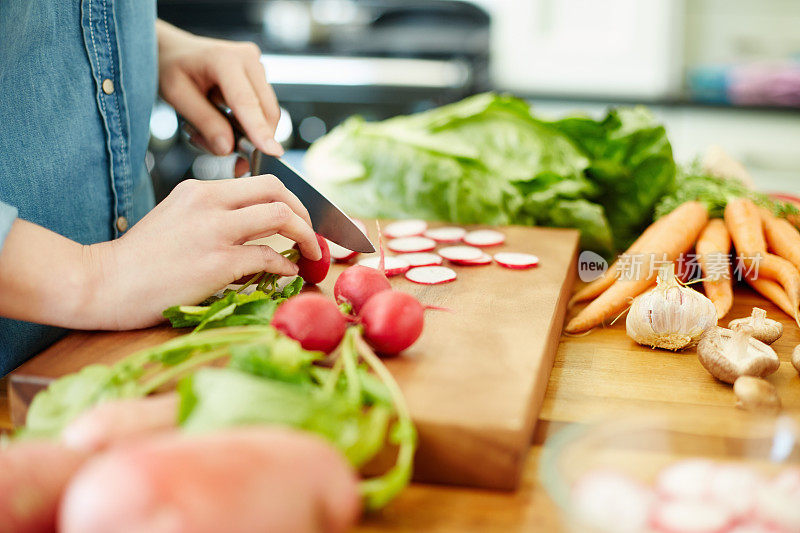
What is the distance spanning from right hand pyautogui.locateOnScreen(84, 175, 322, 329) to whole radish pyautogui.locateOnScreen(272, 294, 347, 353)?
0.56 ft

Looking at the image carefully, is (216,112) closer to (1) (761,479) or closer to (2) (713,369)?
(2) (713,369)

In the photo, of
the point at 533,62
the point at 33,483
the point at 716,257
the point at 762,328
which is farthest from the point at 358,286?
the point at 533,62

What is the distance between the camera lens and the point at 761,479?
55 centimetres

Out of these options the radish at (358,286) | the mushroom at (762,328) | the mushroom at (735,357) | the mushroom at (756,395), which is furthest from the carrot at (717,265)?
the radish at (358,286)

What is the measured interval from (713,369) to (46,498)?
772 millimetres

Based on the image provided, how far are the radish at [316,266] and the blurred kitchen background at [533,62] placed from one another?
213 centimetres

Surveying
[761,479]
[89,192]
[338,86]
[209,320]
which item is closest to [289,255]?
[209,320]

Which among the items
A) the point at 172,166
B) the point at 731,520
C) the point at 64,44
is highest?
the point at 64,44

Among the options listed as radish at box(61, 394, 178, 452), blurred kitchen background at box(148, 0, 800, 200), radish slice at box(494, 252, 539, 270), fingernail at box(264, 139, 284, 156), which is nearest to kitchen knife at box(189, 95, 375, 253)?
fingernail at box(264, 139, 284, 156)

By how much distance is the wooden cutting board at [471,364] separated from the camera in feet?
2.35

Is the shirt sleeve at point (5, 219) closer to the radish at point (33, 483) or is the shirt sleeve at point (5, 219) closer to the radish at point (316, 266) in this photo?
the radish at point (33, 483)

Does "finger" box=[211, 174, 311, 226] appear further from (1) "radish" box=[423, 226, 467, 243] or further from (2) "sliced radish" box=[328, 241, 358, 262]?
(1) "radish" box=[423, 226, 467, 243]

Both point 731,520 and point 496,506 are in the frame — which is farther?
point 496,506

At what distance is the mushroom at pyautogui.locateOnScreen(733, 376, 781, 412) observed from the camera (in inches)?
33.3
